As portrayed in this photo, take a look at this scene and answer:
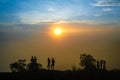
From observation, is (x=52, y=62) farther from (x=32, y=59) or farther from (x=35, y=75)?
(x=32, y=59)

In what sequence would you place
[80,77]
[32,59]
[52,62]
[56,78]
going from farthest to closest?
1. [32,59]
2. [52,62]
3. [80,77]
4. [56,78]

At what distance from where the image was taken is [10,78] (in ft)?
197

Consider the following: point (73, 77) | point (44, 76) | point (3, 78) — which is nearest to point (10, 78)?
point (3, 78)

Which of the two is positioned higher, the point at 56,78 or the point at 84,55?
the point at 84,55

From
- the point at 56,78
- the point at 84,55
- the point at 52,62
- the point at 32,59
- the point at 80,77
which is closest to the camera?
the point at 56,78

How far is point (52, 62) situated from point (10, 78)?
576 inches

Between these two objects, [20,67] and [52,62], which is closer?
[52,62]

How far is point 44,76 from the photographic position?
60.9m

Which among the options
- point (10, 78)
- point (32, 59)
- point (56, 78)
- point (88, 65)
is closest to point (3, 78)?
point (10, 78)

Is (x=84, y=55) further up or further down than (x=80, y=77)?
further up

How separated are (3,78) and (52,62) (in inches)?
596

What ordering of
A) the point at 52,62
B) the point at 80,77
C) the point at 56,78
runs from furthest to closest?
the point at 52,62 < the point at 80,77 < the point at 56,78

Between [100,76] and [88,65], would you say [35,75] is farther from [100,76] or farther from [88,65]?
[88,65]

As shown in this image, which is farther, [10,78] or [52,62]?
[52,62]
